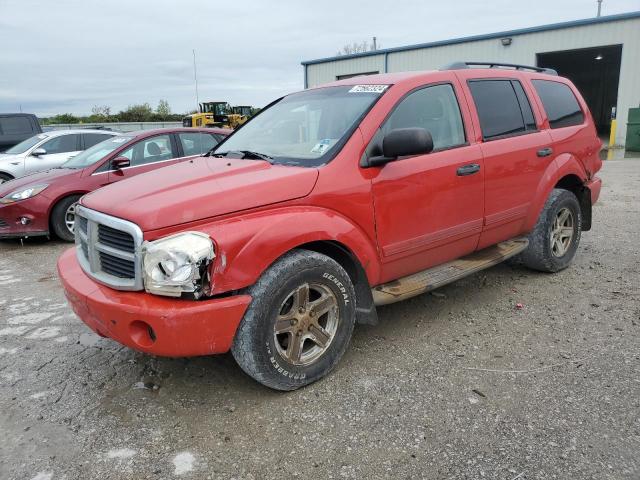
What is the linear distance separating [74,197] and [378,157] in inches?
216

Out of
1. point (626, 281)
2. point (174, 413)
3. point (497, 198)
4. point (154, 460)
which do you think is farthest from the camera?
point (626, 281)

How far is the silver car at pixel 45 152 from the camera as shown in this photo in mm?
10406

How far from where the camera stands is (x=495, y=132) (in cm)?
411

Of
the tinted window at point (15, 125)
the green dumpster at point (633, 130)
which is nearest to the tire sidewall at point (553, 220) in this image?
the tinted window at point (15, 125)

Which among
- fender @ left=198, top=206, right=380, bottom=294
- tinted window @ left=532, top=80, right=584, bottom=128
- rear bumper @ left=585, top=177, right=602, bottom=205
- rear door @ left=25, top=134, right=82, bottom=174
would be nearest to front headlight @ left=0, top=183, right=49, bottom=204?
rear door @ left=25, top=134, right=82, bottom=174

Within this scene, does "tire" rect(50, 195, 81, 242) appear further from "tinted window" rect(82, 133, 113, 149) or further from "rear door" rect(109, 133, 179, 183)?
"tinted window" rect(82, 133, 113, 149)

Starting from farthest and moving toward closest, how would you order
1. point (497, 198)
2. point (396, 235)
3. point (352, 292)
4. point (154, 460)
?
point (497, 198) → point (396, 235) → point (352, 292) → point (154, 460)

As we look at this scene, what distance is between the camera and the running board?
340 cm

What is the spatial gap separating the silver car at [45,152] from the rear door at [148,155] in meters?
3.73

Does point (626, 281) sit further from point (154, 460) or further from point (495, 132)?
point (154, 460)

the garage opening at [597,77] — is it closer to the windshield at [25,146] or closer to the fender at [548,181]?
the windshield at [25,146]

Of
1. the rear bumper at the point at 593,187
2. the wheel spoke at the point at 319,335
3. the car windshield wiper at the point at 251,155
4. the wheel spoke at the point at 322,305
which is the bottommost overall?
the wheel spoke at the point at 319,335

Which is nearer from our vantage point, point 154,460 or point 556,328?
point 154,460

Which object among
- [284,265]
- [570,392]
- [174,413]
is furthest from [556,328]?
[174,413]
